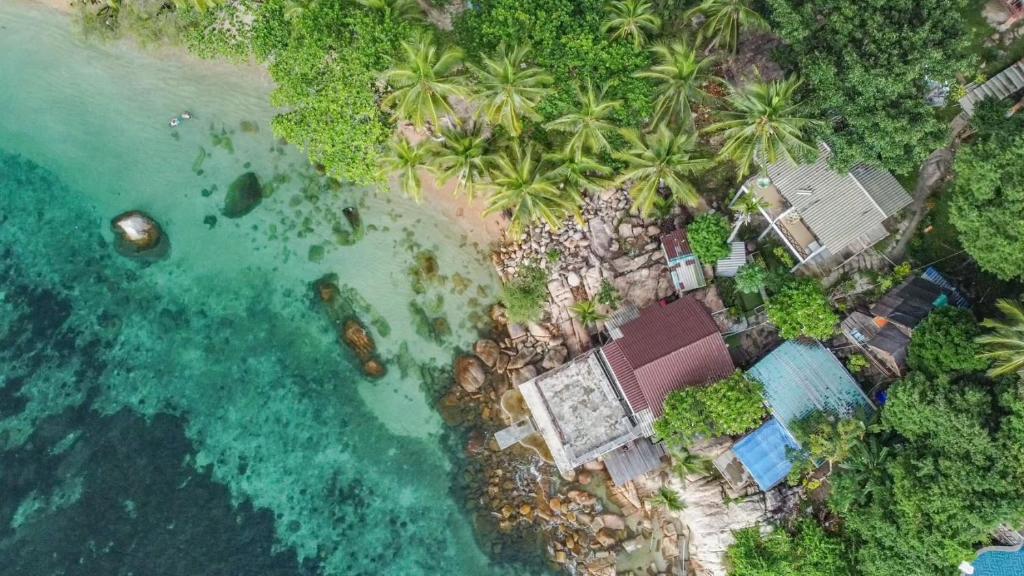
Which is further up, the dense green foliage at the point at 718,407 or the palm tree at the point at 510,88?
the palm tree at the point at 510,88

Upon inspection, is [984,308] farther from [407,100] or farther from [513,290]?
[407,100]

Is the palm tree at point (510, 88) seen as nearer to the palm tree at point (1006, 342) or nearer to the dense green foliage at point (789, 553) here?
the palm tree at point (1006, 342)

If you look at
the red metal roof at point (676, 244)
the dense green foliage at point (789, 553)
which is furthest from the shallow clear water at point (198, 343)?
the dense green foliage at point (789, 553)

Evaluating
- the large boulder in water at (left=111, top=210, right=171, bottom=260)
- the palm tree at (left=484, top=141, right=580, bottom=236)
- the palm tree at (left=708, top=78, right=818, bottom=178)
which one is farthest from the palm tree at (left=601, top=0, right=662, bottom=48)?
the large boulder in water at (left=111, top=210, right=171, bottom=260)

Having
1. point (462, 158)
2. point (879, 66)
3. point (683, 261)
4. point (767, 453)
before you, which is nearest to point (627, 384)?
point (683, 261)

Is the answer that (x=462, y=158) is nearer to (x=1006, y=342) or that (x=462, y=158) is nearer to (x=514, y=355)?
(x=514, y=355)

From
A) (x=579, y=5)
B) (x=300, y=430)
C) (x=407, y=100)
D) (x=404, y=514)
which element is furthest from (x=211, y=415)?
(x=579, y=5)
